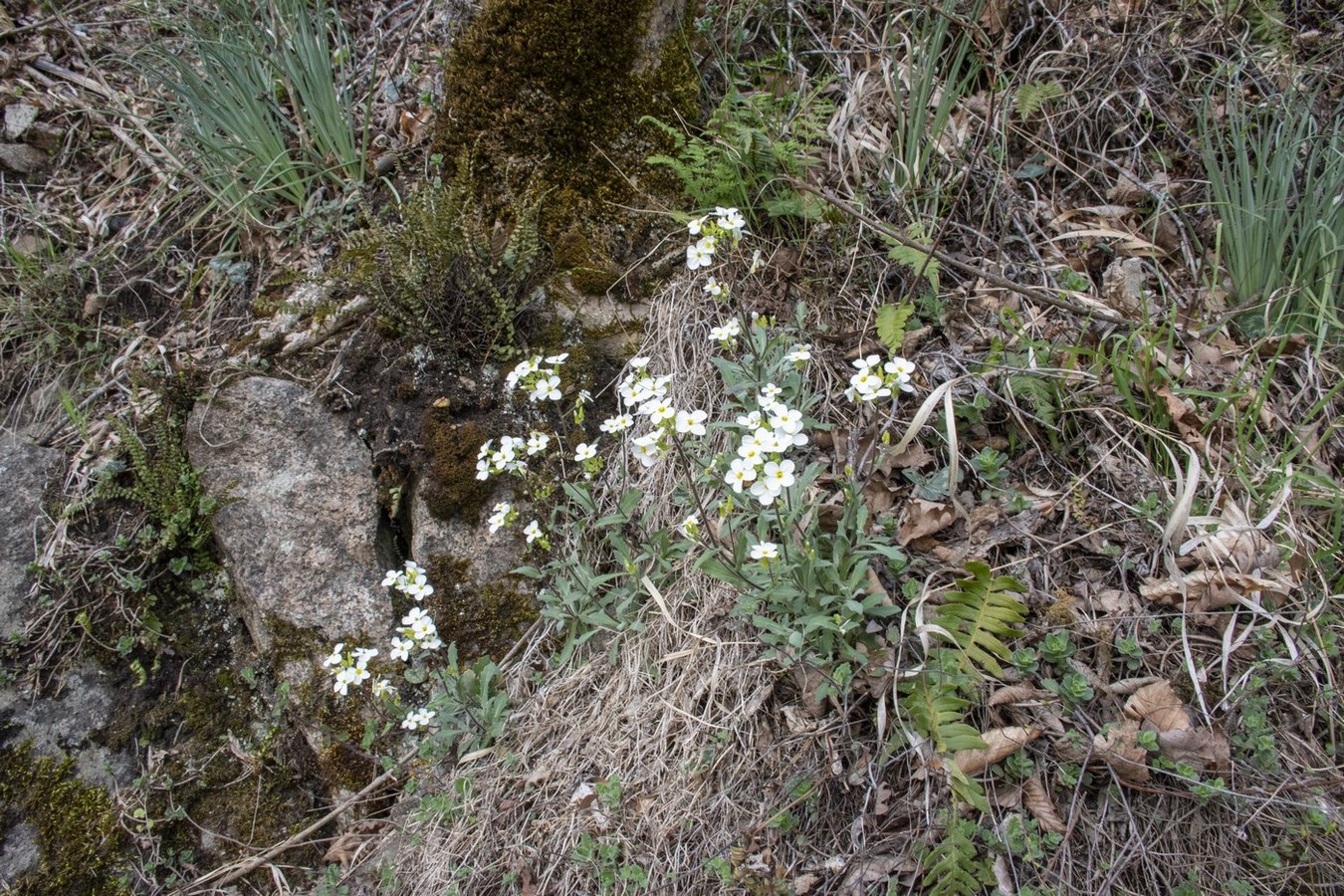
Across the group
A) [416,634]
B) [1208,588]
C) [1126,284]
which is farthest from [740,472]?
[1126,284]

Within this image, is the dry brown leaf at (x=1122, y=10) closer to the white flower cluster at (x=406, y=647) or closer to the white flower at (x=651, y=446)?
the white flower at (x=651, y=446)

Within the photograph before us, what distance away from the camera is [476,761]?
278 centimetres

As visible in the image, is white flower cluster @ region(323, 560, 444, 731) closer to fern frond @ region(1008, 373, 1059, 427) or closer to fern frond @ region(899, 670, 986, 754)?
fern frond @ region(899, 670, 986, 754)

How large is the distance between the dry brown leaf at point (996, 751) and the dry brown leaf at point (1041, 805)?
9 centimetres

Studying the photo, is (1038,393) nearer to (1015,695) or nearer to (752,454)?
(1015,695)

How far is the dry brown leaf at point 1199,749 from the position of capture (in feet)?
6.91

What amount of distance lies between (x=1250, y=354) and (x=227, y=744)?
391 centimetres

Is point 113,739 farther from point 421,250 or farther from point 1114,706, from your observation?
point 1114,706

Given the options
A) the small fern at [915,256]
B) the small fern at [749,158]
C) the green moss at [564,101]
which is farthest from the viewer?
the green moss at [564,101]

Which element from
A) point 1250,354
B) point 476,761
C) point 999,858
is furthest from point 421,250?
point 1250,354

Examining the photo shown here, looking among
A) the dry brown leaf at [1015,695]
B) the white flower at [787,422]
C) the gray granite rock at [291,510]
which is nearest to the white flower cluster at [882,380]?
the white flower at [787,422]

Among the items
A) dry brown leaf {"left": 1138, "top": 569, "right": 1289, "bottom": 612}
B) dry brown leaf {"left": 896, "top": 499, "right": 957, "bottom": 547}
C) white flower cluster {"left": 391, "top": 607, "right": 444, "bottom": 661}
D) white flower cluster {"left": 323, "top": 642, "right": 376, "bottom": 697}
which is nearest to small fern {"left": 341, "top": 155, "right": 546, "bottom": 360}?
white flower cluster {"left": 391, "top": 607, "right": 444, "bottom": 661}

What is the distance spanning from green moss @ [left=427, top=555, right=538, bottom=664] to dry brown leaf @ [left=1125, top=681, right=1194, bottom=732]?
77.6 inches

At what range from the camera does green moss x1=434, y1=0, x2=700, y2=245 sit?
3291mm
